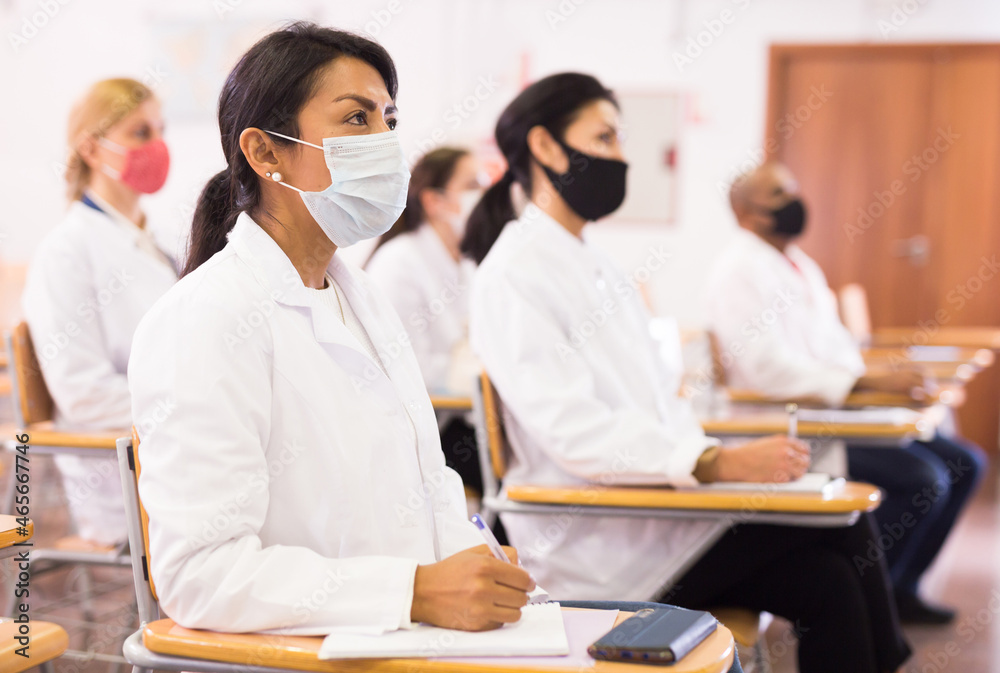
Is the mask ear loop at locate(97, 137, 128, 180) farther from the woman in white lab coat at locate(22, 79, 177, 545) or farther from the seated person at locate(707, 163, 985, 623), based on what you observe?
the seated person at locate(707, 163, 985, 623)

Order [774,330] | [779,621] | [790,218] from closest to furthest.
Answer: [779,621] < [774,330] < [790,218]

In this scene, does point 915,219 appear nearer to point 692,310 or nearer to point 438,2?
point 692,310

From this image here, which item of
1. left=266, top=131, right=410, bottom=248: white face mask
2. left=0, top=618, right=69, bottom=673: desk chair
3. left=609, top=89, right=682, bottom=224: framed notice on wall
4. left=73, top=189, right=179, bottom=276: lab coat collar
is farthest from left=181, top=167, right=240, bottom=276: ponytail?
left=609, top=89, right=682, bottom=224: framed notice on wall

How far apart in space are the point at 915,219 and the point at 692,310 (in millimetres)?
1418

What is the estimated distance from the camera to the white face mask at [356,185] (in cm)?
129

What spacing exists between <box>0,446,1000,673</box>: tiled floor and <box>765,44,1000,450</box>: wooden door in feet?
6.78

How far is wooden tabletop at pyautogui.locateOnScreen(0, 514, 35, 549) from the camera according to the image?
1.22 m

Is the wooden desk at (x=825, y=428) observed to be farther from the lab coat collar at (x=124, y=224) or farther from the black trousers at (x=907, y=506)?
the lab coat collar at (x=124, y=224)

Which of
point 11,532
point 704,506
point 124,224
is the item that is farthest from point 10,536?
point 124,224

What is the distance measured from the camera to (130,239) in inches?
101

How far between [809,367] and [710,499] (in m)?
1.57

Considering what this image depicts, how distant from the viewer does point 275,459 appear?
1154mm

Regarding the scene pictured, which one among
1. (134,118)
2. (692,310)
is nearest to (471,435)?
(134,118)

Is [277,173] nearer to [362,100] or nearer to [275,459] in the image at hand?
[362,100]
